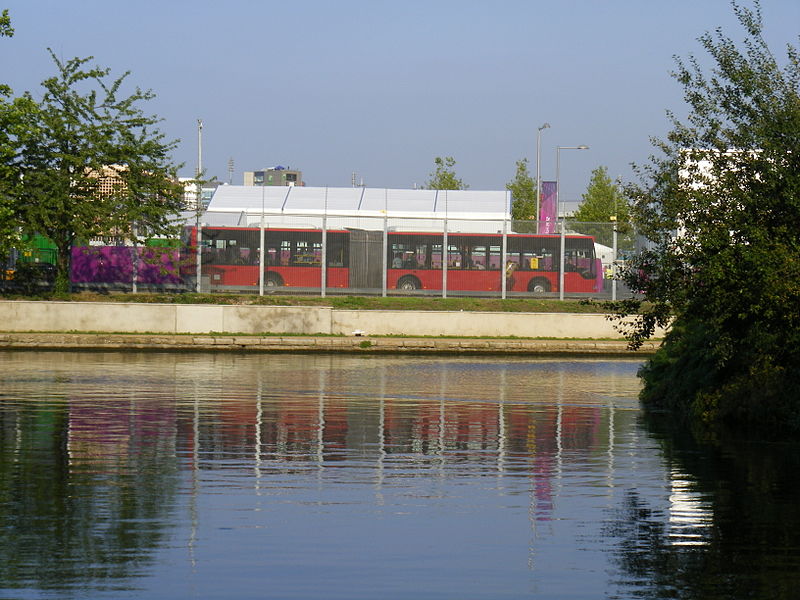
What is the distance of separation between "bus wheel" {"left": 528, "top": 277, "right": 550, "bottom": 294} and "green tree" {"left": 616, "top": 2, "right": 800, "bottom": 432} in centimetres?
2527

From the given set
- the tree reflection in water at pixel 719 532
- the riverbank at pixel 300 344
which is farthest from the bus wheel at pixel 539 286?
the tree reflection in water at pixel 719 532

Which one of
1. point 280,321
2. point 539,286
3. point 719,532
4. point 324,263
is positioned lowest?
point 719,532

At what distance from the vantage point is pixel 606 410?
22.0 metres

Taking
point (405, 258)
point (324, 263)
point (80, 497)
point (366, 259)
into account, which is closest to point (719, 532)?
point (80, 497)

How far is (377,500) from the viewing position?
12344mm

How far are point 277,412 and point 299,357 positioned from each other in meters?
14.1

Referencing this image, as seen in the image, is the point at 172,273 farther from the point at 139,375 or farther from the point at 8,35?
the point at 139,375

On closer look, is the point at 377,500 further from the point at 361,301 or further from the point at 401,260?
the point at 401,260

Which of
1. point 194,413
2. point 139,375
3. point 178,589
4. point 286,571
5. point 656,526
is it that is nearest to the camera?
point 178,589

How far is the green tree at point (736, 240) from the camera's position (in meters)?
16.5

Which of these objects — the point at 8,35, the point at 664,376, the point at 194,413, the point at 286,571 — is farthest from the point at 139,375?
the point at 286,571

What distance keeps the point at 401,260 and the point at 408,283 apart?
3.13 feet

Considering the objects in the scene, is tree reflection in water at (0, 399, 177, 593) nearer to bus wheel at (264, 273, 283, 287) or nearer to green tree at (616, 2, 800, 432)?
green tree at (616, 2, 800, 432)

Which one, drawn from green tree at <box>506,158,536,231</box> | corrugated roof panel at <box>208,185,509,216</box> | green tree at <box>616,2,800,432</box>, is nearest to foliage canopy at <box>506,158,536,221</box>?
green tree at <box>506,158,536,231</box>
